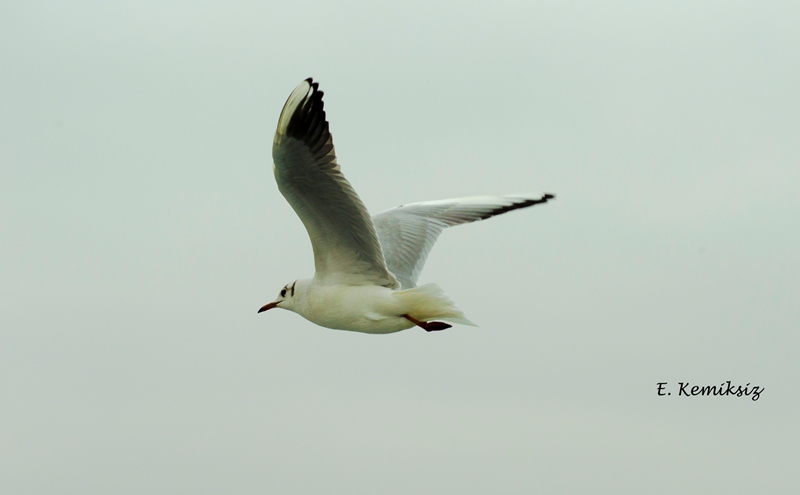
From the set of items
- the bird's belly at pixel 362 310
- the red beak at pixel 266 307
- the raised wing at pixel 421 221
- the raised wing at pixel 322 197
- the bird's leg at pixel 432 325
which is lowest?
the bird's leg at pixel 432 325

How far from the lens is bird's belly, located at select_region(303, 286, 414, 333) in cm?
827

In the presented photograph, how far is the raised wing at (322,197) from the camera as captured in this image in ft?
23.9

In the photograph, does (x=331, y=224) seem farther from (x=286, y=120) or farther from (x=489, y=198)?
(x=489, y=198)

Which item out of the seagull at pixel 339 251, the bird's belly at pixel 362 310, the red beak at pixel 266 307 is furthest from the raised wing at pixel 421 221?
the red beak at pixel 266 307

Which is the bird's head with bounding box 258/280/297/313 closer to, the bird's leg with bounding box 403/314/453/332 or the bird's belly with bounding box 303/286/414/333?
the bird's belly with bounding box 303/286/414/333

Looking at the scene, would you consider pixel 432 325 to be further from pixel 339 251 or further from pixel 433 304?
pixel 339 251

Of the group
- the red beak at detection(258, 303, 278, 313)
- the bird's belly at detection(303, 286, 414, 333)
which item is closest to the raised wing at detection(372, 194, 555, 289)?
the bird's belly at detection(303, 286, 414, 333)

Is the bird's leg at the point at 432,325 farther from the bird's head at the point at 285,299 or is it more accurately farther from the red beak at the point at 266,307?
the red beak at the point at 266,307

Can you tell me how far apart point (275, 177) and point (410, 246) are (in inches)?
96.3

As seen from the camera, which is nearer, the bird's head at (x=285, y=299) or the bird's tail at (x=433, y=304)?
the bird's tail at (x=433, y=304)

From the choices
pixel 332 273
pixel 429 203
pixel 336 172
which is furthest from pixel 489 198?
pixel 336 172

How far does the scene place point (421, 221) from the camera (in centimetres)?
1016

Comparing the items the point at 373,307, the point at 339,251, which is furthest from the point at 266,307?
the point at 373,307

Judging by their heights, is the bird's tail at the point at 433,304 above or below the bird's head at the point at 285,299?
below
